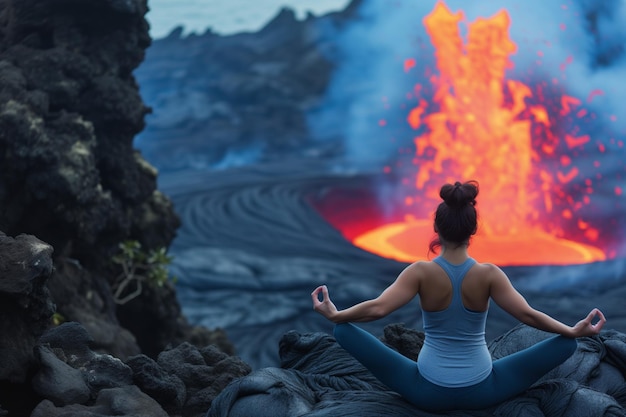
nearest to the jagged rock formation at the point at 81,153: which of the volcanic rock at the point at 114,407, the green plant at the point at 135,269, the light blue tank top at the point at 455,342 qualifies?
the green plant at the point at 135,269

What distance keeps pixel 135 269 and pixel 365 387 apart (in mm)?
6804

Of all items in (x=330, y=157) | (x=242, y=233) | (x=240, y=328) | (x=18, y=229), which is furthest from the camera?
(x=330, y=157)

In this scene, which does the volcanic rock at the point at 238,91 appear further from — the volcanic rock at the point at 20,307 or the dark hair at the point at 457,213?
the dark hair at the point at 457,213

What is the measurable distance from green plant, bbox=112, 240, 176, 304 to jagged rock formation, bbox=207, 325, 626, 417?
569 centimetres

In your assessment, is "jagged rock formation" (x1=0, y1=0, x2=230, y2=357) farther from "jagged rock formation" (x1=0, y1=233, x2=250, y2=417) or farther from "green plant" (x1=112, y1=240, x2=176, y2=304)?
"jagged rock formation" (x1=0, y1=233, x2=250, y2=417)

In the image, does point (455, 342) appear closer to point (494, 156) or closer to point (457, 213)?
point (457, 213)

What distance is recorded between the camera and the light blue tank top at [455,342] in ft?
12.9

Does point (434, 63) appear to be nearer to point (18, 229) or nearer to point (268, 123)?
point (268, 123)

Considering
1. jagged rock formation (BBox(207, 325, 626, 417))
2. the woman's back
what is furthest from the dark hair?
jagged rock formation (BBox(207, 325, 626, 417))

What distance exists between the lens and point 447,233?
393 cm

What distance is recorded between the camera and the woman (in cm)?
391

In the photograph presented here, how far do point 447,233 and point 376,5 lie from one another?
31.6m

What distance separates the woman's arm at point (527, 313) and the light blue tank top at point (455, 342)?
12 centimetres

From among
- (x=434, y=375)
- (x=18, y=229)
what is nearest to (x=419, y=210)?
(x=18, y=229)
